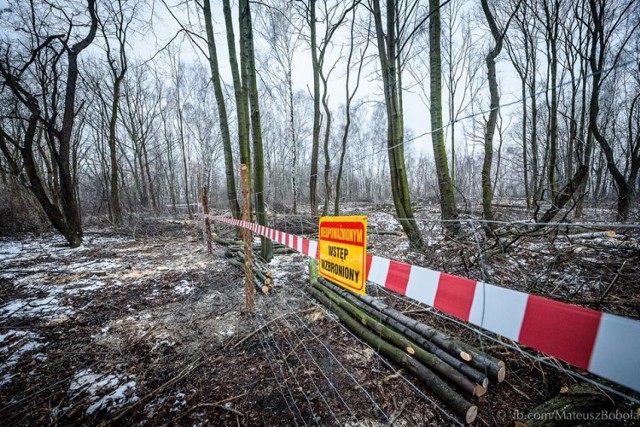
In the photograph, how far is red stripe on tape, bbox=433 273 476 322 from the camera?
4.31ft

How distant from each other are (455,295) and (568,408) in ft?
6.24

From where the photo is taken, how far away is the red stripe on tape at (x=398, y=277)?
1.66m

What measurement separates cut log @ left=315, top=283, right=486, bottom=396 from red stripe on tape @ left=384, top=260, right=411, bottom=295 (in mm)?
1425

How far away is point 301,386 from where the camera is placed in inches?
107

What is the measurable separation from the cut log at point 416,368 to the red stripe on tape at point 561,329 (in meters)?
1.62

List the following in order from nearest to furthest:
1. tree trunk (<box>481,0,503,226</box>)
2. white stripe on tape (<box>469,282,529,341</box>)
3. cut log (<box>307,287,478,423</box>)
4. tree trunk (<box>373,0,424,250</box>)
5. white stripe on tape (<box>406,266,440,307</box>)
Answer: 1. white stripe on tape (<box>469,282,529,341</box>)
2. white stripe on tape (<box>406,266,440,307</box>)
3. cut log (<box>307,287,478,423</box>)
4. tree trunk (<box>373,0,424,250</box>)
5. tree trunk (<box>481,0,503,226</box>)

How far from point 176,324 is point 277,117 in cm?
3022

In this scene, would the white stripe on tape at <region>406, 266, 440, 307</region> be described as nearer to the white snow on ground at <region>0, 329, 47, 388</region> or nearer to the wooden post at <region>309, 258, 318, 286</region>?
the wooden post at <region>309, 258, 318, 286</region>

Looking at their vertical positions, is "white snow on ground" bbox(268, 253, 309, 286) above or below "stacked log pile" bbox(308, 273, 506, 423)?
below

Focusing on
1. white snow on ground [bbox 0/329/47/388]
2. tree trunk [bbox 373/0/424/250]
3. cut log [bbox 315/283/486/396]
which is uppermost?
tree trunk [bbox 373/0/424/250]

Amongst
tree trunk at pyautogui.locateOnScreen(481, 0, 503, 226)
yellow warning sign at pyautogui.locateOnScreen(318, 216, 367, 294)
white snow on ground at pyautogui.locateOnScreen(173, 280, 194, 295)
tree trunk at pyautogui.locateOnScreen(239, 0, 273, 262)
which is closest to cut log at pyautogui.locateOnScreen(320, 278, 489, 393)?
yellow warning sign at pyautogui.locateOnScreen(318, 216, 367, 294)

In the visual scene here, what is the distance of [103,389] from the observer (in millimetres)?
2705

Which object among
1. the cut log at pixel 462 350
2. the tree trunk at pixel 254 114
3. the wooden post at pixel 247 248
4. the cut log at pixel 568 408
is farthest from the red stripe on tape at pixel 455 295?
the tree trunk at pixel 254 114

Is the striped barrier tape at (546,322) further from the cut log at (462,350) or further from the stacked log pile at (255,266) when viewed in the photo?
the stacked log pile at (255,266)
